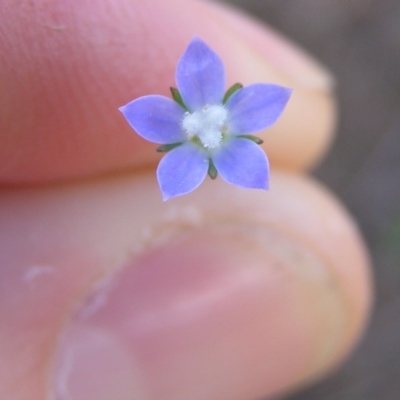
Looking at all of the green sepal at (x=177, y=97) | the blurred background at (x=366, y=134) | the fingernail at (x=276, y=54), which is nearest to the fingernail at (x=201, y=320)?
the fingernail at (x=276, y=54)

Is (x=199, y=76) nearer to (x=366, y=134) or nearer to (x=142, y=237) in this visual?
(x=142, y=237)

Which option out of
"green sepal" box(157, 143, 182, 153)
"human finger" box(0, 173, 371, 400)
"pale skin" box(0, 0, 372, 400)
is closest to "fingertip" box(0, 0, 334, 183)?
"pale skin" box(0, 0, 372, 400)

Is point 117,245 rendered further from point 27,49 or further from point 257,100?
point 257,100

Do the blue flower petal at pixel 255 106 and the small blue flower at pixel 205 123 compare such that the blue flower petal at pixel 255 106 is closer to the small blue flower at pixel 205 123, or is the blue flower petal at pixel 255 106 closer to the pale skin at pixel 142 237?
the small blue flower at pixel 205 123

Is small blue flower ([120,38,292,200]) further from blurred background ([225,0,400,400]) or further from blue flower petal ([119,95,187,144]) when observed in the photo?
blurred background ([225,0,400,400])

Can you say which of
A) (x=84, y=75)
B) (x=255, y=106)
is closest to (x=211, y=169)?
(x=255, y=106)

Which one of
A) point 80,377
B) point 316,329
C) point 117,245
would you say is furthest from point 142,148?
point 316,329
